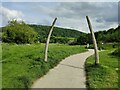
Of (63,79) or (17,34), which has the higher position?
(17,34)

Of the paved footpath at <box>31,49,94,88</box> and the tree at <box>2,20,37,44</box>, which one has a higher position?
the tree at <box>2,20,37,44</box>

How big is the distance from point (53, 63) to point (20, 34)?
52.8 metres

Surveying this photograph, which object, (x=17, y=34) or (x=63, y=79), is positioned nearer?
(x=63, y=79)

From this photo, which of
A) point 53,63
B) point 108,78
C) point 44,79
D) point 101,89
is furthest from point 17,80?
point 53,63

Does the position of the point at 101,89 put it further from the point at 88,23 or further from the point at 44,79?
the point at 88,23

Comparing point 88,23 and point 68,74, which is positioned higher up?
point 88,23

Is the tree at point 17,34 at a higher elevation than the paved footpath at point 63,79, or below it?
higher

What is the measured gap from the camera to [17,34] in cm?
7406

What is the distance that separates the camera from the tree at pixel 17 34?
73.3m

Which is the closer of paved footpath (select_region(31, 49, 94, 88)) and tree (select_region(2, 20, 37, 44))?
paved footpath (select_region(31, 49, 94, 88))

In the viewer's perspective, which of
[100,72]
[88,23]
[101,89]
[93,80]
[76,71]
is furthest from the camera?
[88,23]

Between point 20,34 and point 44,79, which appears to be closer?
point 44,79

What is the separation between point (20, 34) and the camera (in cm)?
7438

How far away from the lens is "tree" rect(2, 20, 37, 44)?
73.3m
